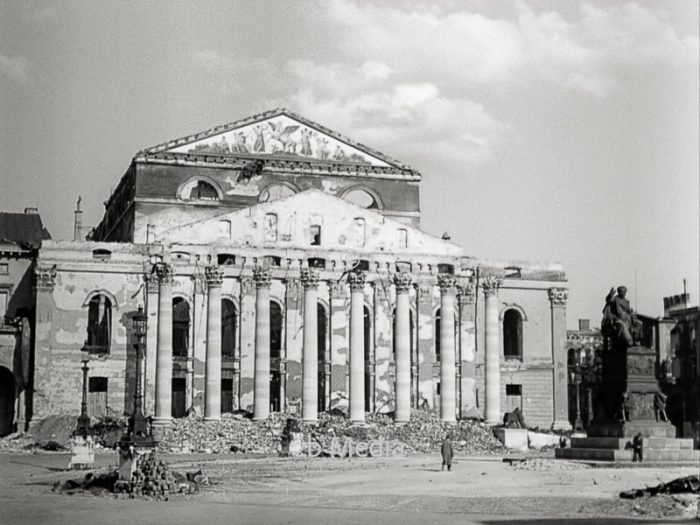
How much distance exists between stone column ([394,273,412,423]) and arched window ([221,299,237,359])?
9.57 metres

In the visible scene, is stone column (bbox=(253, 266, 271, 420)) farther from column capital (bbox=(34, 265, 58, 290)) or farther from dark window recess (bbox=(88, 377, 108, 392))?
column capital (bbox=(34, 265, 58, 290))

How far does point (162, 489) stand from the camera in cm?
2831

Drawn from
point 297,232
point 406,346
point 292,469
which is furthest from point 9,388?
point 292,469

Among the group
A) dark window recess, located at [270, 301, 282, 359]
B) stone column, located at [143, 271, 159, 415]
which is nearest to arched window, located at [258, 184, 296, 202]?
dark window recess, located at [270, 301, 282, 359]

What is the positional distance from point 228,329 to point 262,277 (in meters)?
9.88

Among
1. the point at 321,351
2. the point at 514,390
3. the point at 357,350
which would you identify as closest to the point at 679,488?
the point at 357,350

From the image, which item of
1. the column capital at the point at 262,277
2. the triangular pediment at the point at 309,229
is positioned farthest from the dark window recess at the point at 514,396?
the column capital at the point at 262,277

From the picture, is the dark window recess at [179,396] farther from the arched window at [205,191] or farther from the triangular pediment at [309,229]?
the arched window at [205,191]

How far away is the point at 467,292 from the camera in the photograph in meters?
65.4

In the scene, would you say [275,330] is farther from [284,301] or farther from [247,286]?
[247,286]

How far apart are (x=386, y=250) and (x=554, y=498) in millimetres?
38690

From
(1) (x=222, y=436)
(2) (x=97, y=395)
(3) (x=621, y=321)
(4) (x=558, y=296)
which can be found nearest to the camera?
(3) (x=621, y=321)

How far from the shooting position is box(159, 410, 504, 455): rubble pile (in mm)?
53875

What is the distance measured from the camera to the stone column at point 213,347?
191ft
